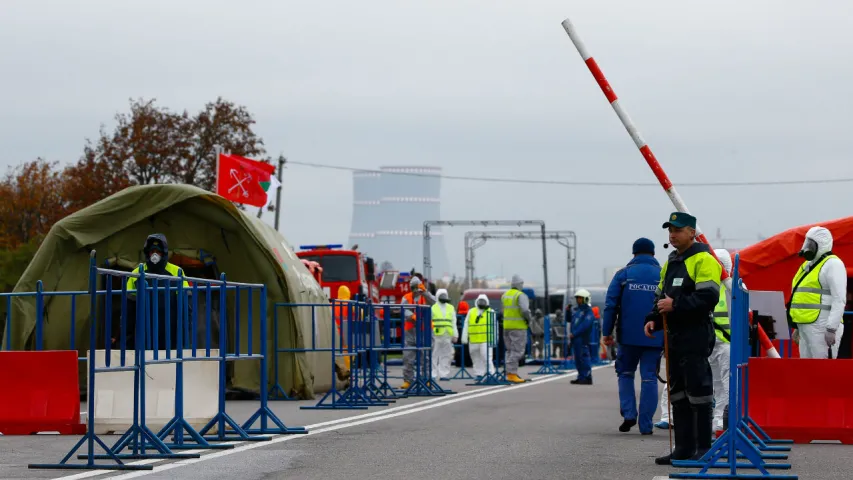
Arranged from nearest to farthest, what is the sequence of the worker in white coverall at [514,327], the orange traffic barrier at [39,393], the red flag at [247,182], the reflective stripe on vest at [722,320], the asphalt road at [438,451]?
the asphalt road at [438,451] < the reflective stripe on vest at [722,320] < the orange traffic barrier at [39,393] < the worker in white coverall at [514,327] < the red flag at [247,182]

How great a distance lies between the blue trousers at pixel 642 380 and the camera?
14.1 meters

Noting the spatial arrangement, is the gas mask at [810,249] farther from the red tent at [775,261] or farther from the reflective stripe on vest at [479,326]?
the reflective stripe on vest at [479,326]

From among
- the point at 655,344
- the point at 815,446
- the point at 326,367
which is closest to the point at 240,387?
the point at 326,367

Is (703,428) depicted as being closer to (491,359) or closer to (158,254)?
(158,254)

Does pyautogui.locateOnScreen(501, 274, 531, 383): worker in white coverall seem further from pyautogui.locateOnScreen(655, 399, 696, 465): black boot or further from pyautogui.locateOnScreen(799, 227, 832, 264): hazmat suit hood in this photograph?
pyautogui.locateOnScreen(655, 399, 696, 465): black boot

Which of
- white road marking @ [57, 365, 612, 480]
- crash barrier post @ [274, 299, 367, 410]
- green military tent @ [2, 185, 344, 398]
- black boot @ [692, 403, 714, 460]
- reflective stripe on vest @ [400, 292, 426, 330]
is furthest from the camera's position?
reflective stripe on vest @ [400, 292, 426, 330]

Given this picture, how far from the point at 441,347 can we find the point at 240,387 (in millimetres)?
9790

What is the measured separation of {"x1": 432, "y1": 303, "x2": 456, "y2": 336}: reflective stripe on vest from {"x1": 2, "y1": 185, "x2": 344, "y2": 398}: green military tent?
24.8ft

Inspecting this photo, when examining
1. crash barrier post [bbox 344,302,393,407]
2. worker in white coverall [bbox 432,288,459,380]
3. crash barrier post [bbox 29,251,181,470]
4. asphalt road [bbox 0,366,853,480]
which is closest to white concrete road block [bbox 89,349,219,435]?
asphalt road [bbox 0,366,853,480]

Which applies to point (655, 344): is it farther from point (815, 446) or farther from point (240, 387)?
point (240, 387)

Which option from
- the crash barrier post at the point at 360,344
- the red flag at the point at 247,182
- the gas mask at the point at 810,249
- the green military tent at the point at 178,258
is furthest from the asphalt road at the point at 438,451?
the red flag at the point at 247,182

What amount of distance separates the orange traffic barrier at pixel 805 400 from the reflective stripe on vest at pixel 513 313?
13.2m

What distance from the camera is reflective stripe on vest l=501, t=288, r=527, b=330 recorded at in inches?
1062

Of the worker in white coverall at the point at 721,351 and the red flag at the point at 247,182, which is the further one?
the red flag at the point at 247,182
